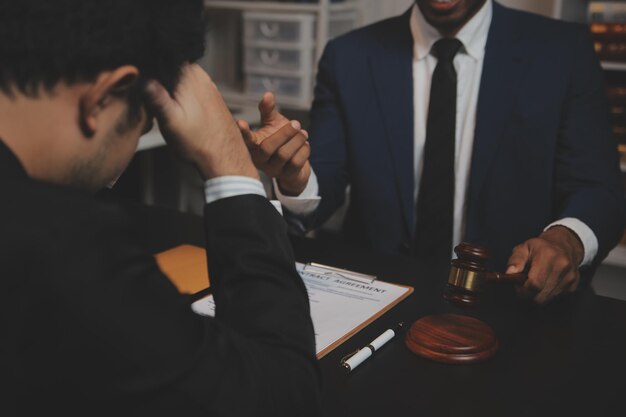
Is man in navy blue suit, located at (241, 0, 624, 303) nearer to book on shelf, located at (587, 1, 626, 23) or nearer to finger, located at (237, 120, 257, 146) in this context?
finger, located at (237, 120, 257, 146)

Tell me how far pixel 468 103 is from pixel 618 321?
80cm

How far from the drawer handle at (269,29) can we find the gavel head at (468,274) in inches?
84.7

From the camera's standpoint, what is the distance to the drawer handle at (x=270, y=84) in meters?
3.01

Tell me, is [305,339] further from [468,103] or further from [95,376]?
[468,103]

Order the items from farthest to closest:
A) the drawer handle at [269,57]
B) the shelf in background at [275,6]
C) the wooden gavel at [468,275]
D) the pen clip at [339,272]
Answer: the drawer handle at [269,57]
the shelf in background at [275,6]
the pen clip at [339,272]
the wooden gavel at [468,275]

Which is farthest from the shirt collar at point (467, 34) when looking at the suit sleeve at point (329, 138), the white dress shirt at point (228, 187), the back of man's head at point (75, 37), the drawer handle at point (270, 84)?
the drawer handle at point (270, 84)

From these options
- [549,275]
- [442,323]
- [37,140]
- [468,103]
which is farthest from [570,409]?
[468,103]

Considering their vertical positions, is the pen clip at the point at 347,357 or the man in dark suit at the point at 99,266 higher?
the man in dark suit at the point at 99,266

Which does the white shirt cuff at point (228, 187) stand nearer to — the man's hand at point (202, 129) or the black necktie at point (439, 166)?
the man's hand at point (202, 129)

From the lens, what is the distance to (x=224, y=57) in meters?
3.37

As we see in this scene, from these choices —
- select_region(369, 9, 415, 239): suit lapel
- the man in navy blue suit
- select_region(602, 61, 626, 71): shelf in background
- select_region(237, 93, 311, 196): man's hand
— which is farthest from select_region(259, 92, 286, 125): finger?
select_region(602, 61, 626, 71): shelf in background

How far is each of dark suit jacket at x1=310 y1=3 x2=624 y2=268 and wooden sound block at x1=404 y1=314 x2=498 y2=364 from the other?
701 mm

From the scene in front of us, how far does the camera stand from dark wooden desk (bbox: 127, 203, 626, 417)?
0.80m

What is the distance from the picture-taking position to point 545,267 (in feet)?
3.59
